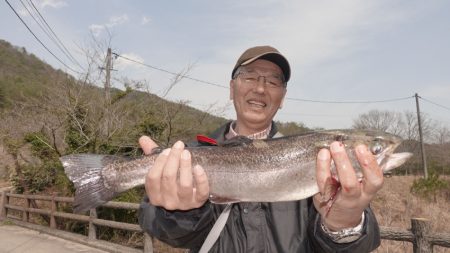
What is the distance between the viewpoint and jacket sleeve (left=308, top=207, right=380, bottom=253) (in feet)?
8.65

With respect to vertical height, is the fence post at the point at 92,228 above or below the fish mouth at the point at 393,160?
below

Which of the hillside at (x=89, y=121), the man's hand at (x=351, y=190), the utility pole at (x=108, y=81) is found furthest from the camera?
the utility pole at (x=108, y=81)

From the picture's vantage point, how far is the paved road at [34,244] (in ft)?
34.1

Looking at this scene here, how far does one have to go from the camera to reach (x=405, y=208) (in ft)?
72.7

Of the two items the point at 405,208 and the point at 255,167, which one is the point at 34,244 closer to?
the point at 255,167

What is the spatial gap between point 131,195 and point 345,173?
1048cm

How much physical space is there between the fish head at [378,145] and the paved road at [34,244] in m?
8.85

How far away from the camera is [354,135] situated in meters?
3.03

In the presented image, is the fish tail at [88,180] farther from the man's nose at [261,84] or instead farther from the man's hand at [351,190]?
the man's hand at [351,190]

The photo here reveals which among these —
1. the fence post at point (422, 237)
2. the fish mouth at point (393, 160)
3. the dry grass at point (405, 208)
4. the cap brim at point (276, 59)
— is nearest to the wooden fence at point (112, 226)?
the fence post at point (422, 237)

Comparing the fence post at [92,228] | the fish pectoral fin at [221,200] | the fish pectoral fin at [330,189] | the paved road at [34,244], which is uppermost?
the fish pectoral fin at [330,189]

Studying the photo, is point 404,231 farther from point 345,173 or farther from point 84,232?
point 84,232

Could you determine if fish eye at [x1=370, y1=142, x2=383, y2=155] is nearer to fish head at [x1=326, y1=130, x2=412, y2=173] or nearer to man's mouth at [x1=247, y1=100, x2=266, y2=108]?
fish head at [x1=326, y1=130, x2=412, y2=173]

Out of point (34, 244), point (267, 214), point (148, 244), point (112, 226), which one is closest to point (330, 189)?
point (267, 214)
